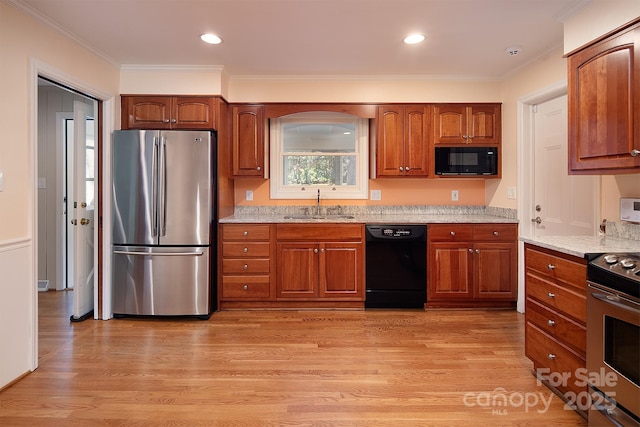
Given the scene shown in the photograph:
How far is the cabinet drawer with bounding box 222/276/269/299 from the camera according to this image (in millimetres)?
3590

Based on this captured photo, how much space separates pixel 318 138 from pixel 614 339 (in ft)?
10.4

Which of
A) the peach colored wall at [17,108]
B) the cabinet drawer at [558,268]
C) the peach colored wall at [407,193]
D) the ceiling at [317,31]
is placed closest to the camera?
the cabinet drawer at [558,268]

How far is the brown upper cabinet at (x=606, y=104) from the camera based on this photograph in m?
1.90

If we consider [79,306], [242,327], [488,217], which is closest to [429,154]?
[488,217]

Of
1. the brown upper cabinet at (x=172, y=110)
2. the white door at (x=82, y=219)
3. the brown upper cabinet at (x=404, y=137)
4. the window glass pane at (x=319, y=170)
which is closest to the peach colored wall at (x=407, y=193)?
the window glass pane at (x=319, y=170)

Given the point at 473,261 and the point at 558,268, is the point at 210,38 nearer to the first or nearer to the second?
the point at 558,268

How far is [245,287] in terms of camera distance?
3.59 m

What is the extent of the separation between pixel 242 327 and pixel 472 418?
6.38 ft

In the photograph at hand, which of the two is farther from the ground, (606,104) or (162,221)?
(606,104)

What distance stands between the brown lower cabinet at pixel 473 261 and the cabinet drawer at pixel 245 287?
1598 mm

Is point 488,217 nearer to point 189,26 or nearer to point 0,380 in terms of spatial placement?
point 189,26

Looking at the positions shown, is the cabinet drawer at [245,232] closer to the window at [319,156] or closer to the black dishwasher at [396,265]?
the window at [319,156]

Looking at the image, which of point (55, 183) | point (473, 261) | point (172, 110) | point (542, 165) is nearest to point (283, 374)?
point (473, 261)

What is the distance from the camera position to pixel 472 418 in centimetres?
190
